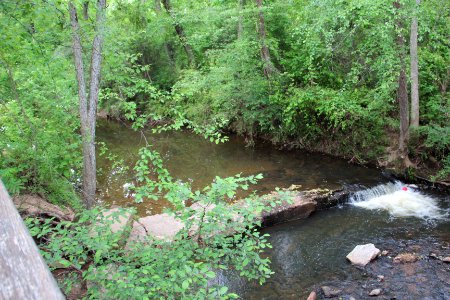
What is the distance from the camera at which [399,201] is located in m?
9.79

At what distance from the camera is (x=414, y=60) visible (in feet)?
33.1

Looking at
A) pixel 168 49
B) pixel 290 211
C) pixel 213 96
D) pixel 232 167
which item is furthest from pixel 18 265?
pixel 168 49

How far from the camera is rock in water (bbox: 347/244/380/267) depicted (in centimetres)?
704

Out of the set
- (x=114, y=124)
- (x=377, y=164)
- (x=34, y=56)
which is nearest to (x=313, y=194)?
(x=377, y=164)

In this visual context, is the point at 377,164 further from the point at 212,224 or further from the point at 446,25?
the point at 212,224

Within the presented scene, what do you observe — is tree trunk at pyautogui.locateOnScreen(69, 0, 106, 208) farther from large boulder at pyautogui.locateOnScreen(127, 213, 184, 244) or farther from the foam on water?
the foam on water

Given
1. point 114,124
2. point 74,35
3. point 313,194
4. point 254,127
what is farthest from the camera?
point 114,124

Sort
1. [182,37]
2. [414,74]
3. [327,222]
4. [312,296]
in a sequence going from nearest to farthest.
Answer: [312,296] → [327,222] → [414,74] → [182,37]

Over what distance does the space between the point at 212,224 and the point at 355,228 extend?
19.4ft

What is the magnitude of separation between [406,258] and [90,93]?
6.87 meters

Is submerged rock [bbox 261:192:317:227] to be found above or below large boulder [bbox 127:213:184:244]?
below

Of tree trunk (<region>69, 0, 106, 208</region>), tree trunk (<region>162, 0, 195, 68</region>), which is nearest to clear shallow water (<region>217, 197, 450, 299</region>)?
tree trunk (<region>69, 0, 106, 208</region>)

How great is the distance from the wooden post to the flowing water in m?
5.50

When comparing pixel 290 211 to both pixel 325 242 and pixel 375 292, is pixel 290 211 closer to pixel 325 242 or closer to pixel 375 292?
pixel 325 242
